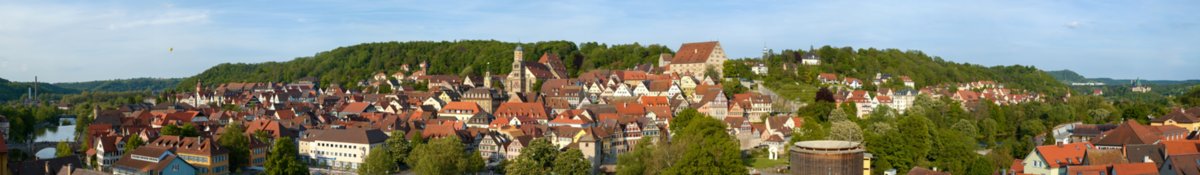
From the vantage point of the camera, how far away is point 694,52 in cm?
7481

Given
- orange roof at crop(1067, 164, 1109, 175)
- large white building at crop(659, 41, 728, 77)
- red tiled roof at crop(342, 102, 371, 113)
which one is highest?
large white building at crop(659, 41, 728, 77)

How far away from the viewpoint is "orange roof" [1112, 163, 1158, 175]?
114ft

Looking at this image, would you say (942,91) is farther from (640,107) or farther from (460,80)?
(460,80)

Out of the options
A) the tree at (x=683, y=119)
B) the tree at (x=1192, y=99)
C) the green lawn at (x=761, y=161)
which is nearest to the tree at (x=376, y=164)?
the green lawn at (x=761, y=161)

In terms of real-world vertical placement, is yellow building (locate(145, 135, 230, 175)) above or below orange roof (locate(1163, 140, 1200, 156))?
below

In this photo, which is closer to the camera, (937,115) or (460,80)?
(937,115)

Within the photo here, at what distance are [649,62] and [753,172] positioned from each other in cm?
3821

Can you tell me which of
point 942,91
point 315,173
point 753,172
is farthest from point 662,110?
point 942,91

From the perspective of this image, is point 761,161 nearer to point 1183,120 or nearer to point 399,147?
point 399,147

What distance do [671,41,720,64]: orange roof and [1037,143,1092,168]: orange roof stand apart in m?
34.7

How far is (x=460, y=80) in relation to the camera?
85562 millimetres

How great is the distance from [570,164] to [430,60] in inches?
2606

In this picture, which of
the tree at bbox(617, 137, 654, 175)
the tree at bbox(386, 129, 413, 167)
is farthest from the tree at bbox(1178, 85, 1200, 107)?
the tree at bbox(386, 129, 413, 167)

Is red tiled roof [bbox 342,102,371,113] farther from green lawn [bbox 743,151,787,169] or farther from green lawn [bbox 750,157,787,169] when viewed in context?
green lawn [bbox 750,157,787,169]
